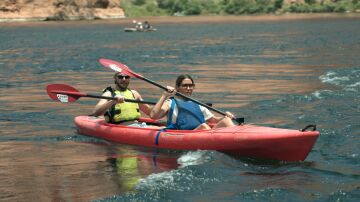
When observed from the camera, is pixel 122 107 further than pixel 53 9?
No

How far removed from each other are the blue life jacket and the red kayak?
156mm

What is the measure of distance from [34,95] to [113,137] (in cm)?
807

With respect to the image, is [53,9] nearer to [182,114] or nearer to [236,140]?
[182,114]

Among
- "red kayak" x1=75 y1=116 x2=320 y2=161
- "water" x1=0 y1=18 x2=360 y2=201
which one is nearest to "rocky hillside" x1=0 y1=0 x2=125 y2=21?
"water" x1=0 y1=18 x2=360 y2=201

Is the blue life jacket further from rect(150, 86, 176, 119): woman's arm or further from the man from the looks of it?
the man

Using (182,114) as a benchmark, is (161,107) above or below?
above

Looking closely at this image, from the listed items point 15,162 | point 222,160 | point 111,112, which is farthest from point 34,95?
point 222,160

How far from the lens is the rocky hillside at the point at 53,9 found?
10650 cm

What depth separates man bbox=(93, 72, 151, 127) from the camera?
11.9 meters

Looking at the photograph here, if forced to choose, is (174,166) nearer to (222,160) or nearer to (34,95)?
(222,160)

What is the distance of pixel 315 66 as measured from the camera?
2770cm

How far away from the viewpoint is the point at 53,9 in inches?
4304

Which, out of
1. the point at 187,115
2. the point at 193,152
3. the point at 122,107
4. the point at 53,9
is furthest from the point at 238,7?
the point at 193,152

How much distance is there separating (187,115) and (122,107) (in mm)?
1607
